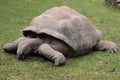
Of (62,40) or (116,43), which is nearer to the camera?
(62,40)

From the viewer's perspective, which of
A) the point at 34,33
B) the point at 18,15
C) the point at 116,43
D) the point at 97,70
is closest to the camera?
the point at 97,70

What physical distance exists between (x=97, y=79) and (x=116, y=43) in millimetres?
1846

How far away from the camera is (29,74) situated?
15.1 feet

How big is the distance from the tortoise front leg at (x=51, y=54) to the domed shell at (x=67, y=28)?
186 mm

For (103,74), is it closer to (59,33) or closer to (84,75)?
(84,75)

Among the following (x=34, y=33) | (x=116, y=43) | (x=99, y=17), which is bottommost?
(x=99, y=17)

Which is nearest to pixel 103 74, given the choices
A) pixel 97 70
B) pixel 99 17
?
pixel 97 70

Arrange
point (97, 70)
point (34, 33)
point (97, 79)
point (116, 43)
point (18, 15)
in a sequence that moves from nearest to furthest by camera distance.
Answer: point (97, 79), point (97, 70), point (34, 33), point (116, 43), point (18, 15)

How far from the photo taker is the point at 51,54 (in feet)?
16.2

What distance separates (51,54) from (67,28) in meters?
0.47

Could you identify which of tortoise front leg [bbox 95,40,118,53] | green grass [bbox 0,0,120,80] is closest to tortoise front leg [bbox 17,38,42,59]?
green grass [bbox 0,0,120,80]

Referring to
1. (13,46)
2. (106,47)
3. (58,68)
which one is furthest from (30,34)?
(106,47)

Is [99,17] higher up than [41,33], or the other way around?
[41,33]

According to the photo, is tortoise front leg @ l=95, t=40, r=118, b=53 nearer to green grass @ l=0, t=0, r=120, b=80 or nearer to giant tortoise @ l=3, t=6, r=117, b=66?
green grass @ l=0, t=0, r=120, b=80
